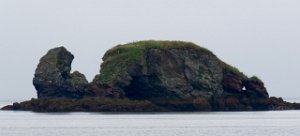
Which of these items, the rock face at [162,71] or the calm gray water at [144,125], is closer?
the calm gray water at [144,125]

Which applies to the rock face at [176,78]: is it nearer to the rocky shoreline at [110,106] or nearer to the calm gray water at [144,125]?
the rocky shoreline at [110,106]

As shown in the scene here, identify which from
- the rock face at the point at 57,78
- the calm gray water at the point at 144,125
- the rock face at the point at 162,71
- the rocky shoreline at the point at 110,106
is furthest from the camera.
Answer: the rock face at the point at 57,78

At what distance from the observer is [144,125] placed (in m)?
94.6

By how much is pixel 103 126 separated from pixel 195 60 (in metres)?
40.3

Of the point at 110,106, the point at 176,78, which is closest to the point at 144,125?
the point at 110,106

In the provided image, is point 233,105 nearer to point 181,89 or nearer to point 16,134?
point 181,89

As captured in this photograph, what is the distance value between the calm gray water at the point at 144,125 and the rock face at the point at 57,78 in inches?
459

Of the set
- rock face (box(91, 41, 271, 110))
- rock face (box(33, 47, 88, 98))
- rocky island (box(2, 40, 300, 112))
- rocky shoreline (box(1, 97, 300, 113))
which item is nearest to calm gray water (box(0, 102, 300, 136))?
rocky shoreline (box(1, 97, 300, 113))

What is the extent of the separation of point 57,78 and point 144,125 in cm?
3594

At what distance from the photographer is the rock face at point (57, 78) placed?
5054 inches

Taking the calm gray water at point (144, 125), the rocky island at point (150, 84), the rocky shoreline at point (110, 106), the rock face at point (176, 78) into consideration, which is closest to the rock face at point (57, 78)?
the rocky island at point (150, 84)

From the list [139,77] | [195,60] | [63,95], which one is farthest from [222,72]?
[63,95]

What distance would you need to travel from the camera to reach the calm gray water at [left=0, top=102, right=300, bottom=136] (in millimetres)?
83625

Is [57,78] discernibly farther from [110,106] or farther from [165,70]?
[165,70]
